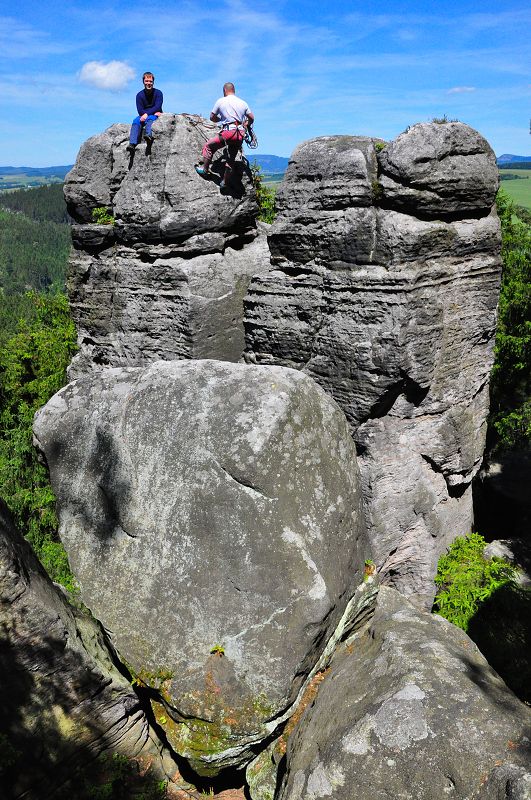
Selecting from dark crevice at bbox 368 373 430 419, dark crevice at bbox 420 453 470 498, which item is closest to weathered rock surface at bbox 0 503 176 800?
dark crevice at bbox 368 373 430 419

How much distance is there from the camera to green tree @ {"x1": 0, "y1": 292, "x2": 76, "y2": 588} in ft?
34.4

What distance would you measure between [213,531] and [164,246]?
5.10 metres

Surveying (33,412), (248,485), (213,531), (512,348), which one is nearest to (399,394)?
(248,485)

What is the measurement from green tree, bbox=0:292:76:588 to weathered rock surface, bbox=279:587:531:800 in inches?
140

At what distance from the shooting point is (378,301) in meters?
8.40

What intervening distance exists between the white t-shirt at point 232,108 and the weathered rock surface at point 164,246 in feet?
1.60

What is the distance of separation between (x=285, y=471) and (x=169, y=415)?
162 cm

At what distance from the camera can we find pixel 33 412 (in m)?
18.7

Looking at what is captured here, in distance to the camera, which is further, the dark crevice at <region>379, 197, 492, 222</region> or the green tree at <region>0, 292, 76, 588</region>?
the green tree at <region>0, 292, 76, 588</region>

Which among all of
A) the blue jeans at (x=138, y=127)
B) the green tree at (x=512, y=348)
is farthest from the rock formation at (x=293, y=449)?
the green tree at (x=512, y=348)

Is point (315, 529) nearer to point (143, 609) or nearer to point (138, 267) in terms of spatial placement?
point (143, 609)

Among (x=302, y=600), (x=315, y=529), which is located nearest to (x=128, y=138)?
(x=315, y=529)

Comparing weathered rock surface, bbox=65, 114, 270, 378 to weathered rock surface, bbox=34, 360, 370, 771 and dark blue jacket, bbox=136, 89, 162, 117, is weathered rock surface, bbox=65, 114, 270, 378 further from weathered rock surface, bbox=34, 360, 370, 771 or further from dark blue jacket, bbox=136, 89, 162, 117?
weathered rock surface, bbox=34, 360, 370, 771

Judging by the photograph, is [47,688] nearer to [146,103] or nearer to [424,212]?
[424,212]
